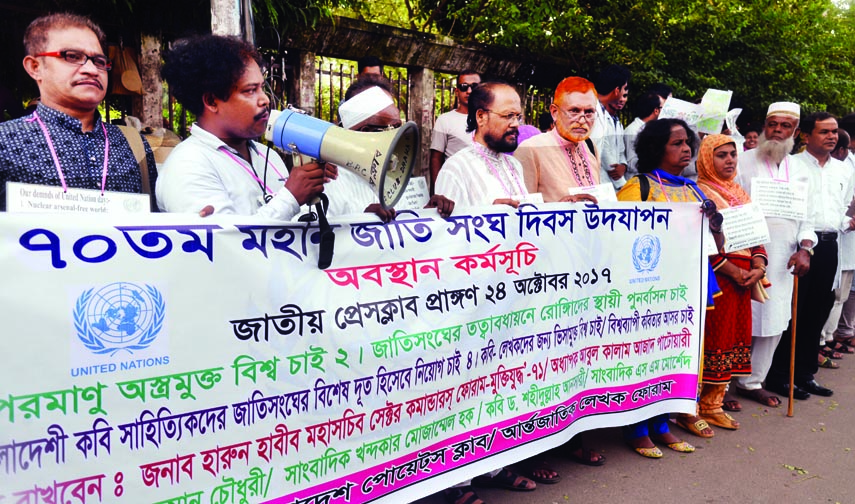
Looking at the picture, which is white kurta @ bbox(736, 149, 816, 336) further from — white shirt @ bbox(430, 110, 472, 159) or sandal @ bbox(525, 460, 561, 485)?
white shirt @ bbox(430, 110, 472, 159)

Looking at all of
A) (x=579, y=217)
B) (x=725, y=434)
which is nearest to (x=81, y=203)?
(x=579, y=217)

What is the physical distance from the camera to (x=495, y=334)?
2.96 metres

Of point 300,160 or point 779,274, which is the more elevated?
point 300,160

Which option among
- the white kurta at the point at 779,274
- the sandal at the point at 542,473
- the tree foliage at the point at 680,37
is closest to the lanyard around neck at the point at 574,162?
the sandal at the point at 542,473

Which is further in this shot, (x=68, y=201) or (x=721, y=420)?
(x=721, y=420)

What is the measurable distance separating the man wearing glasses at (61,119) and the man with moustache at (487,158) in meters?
1.56

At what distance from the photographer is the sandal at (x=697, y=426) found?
4121mm

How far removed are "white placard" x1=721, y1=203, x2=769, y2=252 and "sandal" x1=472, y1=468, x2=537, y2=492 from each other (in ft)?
5.99

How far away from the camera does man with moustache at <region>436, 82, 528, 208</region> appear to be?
3.40m

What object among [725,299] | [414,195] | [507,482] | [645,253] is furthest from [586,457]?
[414,195]

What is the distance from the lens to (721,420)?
4.30 meters

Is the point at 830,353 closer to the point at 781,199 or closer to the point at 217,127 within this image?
the point at 781,199

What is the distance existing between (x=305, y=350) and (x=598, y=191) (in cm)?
187

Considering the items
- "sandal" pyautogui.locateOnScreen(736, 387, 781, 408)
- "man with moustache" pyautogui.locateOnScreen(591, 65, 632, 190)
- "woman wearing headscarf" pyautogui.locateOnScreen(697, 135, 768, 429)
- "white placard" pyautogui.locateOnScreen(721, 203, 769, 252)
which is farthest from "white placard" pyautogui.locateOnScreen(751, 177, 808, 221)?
"sandal" pyautogui.locateOnScreen(736, 387, 781, 408)
